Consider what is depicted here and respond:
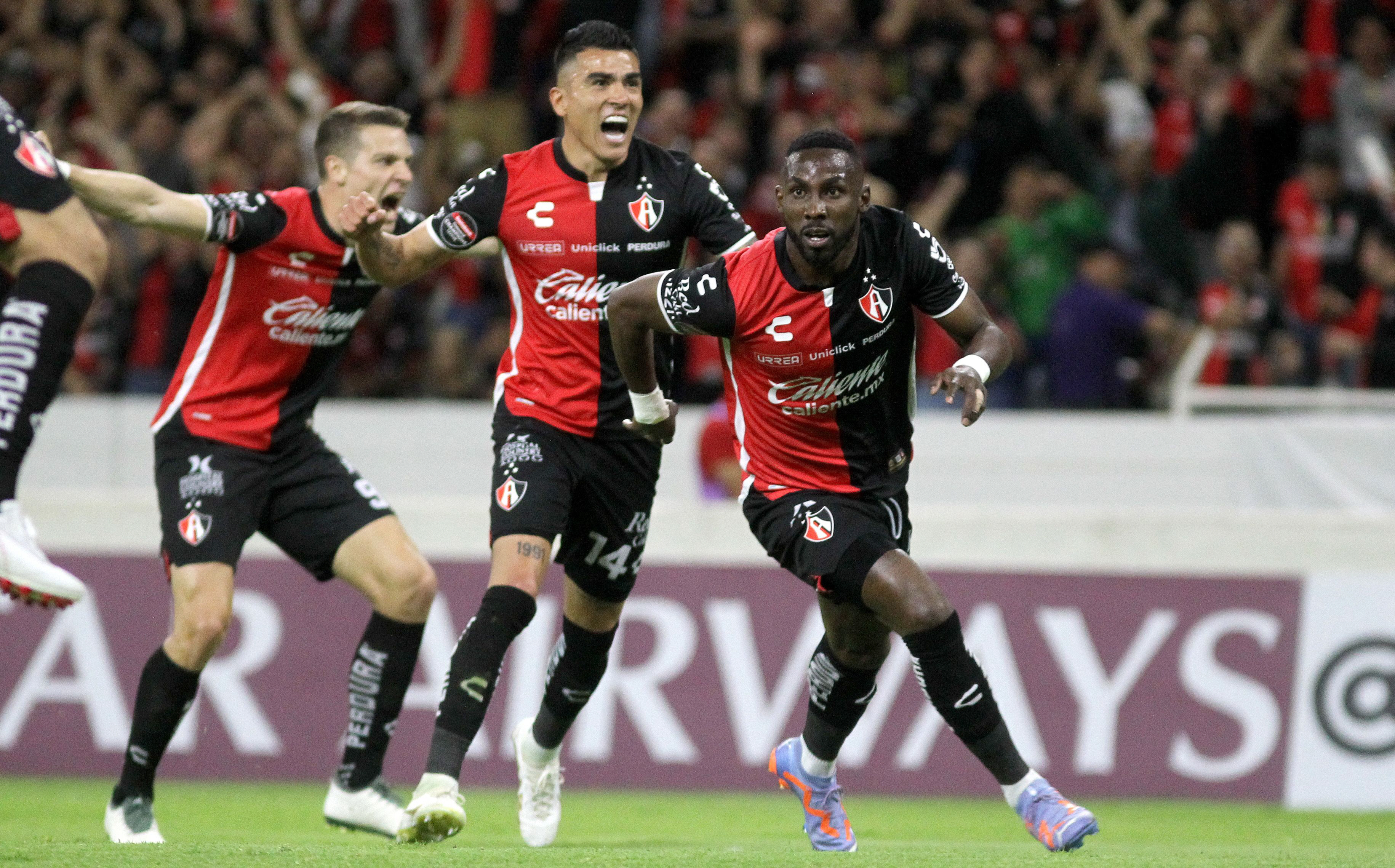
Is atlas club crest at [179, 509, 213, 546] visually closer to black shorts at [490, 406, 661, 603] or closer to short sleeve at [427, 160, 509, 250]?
black shorts at [490, 406, 661, 603]

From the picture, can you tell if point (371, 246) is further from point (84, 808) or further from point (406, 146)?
point (84, 808)

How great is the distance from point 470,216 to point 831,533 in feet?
6.25

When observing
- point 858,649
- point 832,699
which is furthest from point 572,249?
point 832,699

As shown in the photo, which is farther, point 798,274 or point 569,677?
point 569,677

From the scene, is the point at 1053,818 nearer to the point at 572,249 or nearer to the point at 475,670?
the point at 475,670

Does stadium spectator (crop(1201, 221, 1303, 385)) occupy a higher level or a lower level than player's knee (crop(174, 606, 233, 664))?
higher

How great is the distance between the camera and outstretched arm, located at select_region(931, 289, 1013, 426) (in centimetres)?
557

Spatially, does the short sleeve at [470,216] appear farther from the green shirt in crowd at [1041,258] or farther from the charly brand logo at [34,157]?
the green shirt in crowd at [1041,258]

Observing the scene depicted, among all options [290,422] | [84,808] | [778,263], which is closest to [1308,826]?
[778,263]

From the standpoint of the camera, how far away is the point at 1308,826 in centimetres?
887

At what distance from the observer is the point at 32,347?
5.04 metres

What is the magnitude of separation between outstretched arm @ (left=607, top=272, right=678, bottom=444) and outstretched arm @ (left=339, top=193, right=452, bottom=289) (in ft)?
2.52

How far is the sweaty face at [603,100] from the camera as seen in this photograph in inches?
272

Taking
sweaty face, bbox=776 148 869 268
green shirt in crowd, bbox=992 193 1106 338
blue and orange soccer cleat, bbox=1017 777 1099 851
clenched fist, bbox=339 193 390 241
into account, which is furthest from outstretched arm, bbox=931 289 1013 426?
green shirt in crowd, bbox=992 193 1106 338
